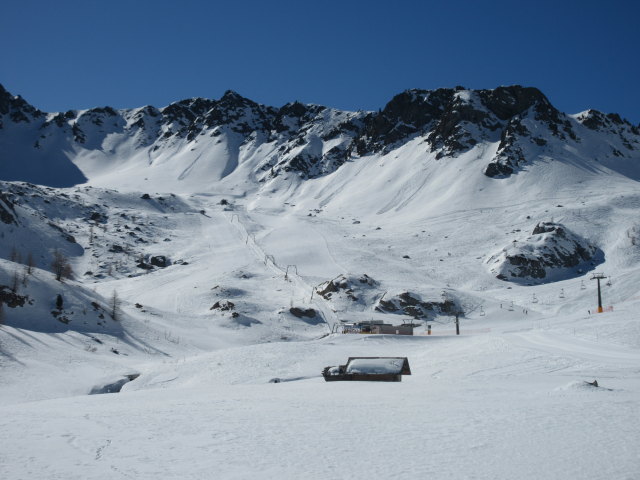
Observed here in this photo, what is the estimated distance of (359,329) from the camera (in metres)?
46.9

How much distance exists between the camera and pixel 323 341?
117 feet

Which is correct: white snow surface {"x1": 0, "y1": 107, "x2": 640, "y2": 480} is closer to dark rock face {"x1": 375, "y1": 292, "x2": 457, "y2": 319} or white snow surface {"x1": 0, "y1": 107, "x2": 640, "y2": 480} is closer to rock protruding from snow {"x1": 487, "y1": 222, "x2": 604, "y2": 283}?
dark rock face {"x1": 375, "y1": 292, "x2": 457, "y2": 319}

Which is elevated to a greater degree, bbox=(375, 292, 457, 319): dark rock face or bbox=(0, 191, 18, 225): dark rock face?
bbox=(0, 191, 18, 225): dark rock face

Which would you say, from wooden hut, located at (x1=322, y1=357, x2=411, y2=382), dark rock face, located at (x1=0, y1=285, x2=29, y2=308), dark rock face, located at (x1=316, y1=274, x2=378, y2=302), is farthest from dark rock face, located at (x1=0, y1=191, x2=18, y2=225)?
wooden hut, located at (x1=322, y1=357, x2=411, y2=382)

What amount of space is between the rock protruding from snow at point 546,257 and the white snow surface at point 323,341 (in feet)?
8.41

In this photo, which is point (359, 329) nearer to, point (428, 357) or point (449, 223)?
point (428, 357)

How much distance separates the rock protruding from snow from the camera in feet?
247

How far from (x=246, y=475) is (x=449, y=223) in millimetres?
97740

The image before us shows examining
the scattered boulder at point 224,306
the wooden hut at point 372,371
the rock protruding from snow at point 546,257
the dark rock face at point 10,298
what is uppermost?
the rock protruding from snow at point 546,257

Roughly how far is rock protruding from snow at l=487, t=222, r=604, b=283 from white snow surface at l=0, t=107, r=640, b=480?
2563 mm

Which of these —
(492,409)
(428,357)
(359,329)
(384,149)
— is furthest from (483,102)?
(492,409)

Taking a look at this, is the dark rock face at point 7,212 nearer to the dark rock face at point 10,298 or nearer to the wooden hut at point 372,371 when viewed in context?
the dark rock face at point 10,298

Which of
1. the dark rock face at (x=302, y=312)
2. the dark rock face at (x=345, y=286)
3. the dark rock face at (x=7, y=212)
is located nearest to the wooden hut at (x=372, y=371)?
the dark rock face at (x=302, y=312)

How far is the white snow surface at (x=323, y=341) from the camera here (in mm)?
7422
